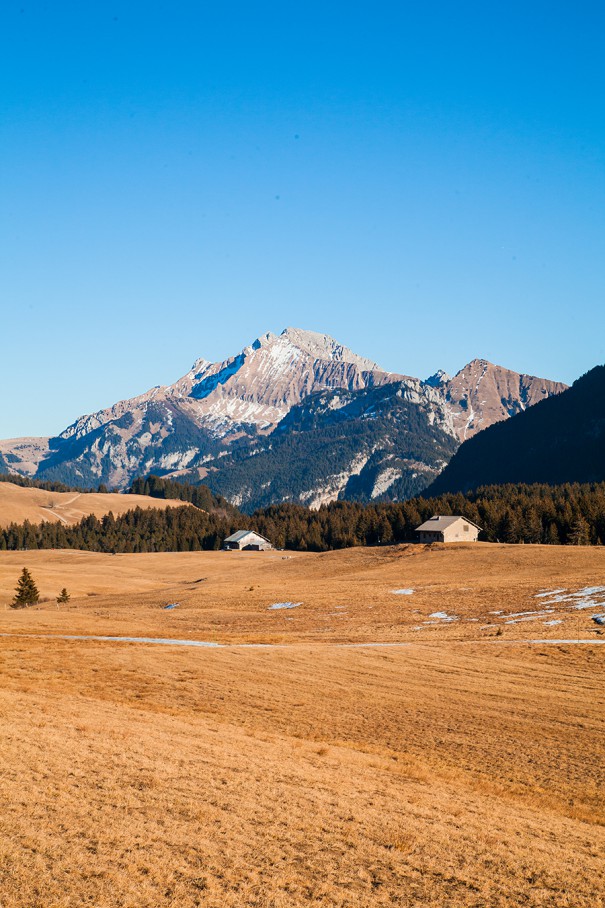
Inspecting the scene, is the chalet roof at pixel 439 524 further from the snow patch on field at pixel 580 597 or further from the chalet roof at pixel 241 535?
the snow patch on field at pixel 580 597

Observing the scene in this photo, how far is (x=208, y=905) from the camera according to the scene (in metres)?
10.6

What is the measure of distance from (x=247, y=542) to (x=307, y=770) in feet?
503

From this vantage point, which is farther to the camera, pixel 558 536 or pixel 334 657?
pixel 558 536

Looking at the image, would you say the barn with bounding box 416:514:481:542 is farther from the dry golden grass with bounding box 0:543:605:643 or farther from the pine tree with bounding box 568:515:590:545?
the pine tree with bounding box 568:515:590:545

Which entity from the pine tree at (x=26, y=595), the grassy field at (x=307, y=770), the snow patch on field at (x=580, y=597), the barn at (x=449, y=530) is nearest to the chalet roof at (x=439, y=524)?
the barn at (x=449, y=530)

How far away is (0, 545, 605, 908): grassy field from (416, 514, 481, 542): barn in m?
78.3

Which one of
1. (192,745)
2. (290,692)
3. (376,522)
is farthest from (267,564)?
(192,745)

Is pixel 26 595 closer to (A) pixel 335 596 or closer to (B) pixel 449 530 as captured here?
(A) pixel 335 596

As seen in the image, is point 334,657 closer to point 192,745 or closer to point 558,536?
point 192,745

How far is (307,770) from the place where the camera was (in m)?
18.7

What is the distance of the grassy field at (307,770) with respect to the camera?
1171 centimetres

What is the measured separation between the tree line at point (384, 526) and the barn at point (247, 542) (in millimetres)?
4675

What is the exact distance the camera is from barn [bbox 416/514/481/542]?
127 meters

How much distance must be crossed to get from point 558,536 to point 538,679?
9580 cm
